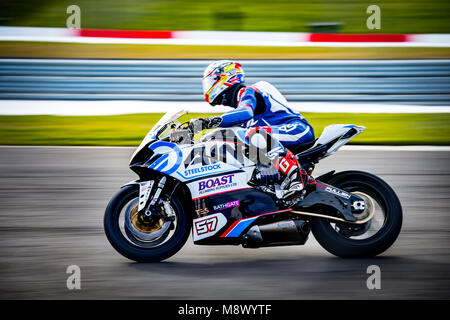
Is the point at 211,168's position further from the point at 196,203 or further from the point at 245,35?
the point at 245,35

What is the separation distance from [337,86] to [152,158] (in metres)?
7.77

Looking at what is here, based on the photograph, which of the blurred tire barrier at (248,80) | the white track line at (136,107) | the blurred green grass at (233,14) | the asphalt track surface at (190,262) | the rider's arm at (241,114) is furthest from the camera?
the blurred green grass at (233,14)

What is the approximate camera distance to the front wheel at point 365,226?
5.27 metres

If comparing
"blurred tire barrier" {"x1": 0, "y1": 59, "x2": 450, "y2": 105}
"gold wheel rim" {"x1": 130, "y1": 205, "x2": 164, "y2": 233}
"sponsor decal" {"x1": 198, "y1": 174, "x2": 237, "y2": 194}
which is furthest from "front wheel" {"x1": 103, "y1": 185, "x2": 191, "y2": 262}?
"blurred tire barrier" {"x1": 0, "y1": 59, "x2": 450, "y2": 105}

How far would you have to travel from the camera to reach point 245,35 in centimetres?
1650

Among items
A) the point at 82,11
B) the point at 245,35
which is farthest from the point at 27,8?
the point at 245,35

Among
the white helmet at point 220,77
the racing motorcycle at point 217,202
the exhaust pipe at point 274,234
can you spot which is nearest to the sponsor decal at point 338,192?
the racing motorcycle at point 217,202

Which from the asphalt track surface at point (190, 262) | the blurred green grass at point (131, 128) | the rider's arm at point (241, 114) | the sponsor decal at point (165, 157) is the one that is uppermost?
the blurred green grass at point (131, 128)

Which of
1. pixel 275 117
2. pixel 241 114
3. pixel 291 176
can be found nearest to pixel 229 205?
pixel 291 176

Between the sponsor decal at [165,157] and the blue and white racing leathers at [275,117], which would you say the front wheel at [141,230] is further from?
the blue and white racing leathers at [275,117]

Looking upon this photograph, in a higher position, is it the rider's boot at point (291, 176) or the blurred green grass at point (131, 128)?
the blurred green grass at point (131, 128)

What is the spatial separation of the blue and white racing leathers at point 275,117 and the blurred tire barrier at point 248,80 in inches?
263

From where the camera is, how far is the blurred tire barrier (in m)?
12.1

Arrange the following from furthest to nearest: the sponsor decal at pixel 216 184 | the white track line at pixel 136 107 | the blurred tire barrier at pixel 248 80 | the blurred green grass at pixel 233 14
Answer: the blurred green grass at pixel 233 14 < the blurred tire barrier at pixel 248 80 < the white track line at pixel 136 107 < the sponsor decal at pixel 216 184
